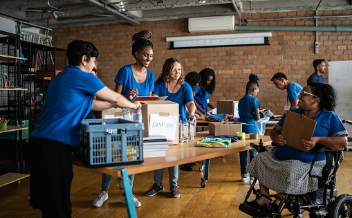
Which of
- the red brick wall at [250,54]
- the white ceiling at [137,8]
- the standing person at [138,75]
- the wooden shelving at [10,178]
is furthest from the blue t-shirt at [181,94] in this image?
the red brick wall at [250,54]

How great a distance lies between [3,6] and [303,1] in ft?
20.2

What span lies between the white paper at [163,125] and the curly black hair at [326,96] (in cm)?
106

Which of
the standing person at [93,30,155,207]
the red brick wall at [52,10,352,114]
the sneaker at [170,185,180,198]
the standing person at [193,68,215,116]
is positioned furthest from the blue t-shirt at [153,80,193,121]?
the red brick wall at [52,10,352,114]

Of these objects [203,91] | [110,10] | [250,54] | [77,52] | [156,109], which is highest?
[110,10]

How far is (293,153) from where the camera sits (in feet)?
8.21

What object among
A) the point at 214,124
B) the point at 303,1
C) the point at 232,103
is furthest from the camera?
→ the point at 303,1

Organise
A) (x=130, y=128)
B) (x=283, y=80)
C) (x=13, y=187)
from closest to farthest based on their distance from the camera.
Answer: (x=130, y=128)
(x=13, y=187)
(x=283, y=80)

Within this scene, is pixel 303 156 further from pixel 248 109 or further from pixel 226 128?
pixel 248 109

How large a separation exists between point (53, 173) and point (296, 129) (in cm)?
161

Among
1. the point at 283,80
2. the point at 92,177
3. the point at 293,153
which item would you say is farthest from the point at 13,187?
the point at 283,80

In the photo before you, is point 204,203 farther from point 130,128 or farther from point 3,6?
point 3,6

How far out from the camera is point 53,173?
2.03 meters

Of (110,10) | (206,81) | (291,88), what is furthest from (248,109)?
(110,10)

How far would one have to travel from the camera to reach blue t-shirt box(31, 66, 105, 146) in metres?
2.01
